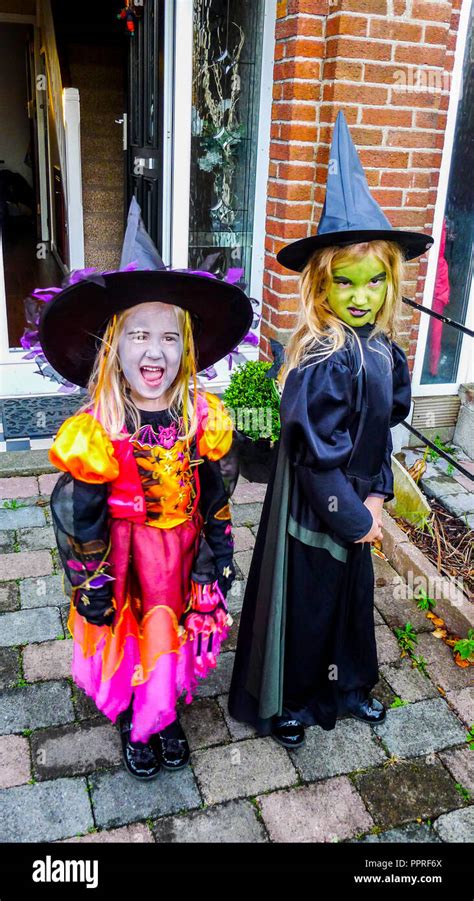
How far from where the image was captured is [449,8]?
3.82m

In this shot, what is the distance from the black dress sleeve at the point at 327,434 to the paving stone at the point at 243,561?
121 centimetres

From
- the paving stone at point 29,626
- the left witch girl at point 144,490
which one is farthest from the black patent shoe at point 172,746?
the paving stone at point 29,626

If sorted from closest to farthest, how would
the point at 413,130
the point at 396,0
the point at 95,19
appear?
the point at 396,0 < the point at 413,130 < the point at 95,19

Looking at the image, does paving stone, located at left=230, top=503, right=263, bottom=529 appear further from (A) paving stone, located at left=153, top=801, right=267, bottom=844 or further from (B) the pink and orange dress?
(A) paving stone, located at left=153, top=801, right=267, bottom=844

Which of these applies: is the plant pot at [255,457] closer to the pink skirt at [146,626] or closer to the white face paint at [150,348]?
the pink skirt at [146,626]

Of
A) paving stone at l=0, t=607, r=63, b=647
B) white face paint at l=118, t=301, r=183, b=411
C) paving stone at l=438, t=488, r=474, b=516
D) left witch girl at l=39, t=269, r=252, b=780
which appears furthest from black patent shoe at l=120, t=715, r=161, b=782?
paving stone at l=438, t=488, r=474, b=516

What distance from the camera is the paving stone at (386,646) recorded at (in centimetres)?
280

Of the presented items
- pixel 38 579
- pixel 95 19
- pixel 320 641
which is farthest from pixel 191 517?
pixel 95 19

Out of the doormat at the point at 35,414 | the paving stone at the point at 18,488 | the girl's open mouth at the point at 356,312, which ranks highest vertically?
the girl's open mouth at the point at 356,312

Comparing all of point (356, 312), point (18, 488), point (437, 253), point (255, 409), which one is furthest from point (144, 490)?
point (437, 253)

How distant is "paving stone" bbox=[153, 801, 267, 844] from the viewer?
6.66 ft

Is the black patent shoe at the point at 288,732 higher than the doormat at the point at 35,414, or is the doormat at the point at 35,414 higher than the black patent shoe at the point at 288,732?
the doormat at the point at 35,414

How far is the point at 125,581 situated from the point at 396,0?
327 centimetres
